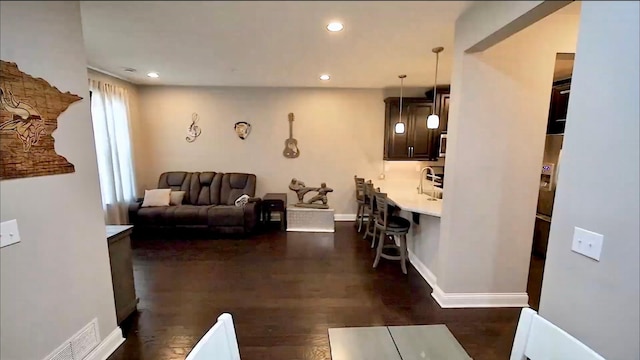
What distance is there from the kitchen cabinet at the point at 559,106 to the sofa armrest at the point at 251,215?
4.31 metres

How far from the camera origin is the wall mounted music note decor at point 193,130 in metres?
5.59

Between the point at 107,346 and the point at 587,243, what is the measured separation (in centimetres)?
303

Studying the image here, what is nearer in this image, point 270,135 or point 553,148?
point 553,148

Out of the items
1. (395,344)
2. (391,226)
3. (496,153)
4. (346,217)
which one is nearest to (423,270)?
(391,226)

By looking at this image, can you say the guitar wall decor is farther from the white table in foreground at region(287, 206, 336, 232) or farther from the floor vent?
the floor vent

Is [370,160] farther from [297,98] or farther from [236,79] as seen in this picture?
[236,79]

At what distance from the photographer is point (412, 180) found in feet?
18.4

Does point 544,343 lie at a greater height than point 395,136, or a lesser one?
lesser

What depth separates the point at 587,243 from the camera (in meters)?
1.30

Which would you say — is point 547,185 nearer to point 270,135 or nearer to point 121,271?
point 270,135

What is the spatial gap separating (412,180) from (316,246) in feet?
7.87

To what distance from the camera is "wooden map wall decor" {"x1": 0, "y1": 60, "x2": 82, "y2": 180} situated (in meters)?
1.52

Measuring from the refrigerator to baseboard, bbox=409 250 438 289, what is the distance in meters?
1.60

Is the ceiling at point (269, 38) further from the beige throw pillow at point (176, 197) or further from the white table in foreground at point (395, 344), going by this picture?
the white table in foreground at point (395, 344)
